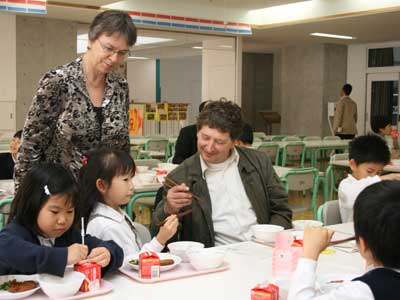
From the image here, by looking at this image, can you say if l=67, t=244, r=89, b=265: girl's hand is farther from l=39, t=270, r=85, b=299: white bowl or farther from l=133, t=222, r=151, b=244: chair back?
l=133, t=222, r=151, b=244: chair back

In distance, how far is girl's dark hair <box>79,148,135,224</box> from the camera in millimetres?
2238

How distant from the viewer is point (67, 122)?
2.34 m

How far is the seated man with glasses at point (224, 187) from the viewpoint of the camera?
102 inches

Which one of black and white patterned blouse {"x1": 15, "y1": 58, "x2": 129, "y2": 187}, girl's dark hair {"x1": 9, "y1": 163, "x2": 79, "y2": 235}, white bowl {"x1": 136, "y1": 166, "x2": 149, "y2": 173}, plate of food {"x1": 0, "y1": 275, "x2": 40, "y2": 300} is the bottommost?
plate of food {"x1": 0, "y1": 275, "x2": 40, "y2": 300}

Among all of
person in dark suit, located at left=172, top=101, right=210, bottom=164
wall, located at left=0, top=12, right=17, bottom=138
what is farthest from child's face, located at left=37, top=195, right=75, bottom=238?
wall, located at left=0, top=12, right=17, bottom=138

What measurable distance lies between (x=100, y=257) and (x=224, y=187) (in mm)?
1011

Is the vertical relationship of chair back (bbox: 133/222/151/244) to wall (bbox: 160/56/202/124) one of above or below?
below

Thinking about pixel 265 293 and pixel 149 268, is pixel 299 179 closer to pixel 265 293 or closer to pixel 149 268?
pixel 149 268

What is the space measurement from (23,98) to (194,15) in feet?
11.1

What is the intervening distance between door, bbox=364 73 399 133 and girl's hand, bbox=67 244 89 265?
11756 mm

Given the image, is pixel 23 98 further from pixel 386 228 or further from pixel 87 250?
pixel 386 228

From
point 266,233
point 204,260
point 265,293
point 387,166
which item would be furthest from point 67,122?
point 387,166

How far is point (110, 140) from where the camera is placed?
2.42 meters

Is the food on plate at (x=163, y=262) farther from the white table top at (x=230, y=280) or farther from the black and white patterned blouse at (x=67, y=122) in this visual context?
the black and white patterned blouse at (x=67, y=122)
